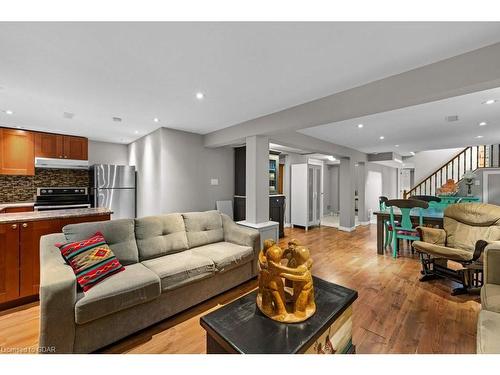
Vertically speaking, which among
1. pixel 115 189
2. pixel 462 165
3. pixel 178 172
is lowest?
pixel 115 189

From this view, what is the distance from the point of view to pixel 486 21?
1339 mm

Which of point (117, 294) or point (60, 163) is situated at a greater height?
point (60, 163)

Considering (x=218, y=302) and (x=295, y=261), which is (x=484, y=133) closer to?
(x=295, y=261)

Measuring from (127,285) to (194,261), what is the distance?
0.65 meters

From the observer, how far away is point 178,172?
3.99 m

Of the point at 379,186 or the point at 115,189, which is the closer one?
the point at 115,189

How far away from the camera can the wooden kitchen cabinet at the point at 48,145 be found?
13.3 feet

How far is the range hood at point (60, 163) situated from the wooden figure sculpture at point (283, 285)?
4.89 m

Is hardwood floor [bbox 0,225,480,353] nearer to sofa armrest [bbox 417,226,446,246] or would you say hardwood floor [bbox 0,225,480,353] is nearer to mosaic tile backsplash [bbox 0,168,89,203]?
sofa armrest [bbox 417,226,446,246]

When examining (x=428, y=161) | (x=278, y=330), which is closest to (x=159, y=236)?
(x=278, y=330)

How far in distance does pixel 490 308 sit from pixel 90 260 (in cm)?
300

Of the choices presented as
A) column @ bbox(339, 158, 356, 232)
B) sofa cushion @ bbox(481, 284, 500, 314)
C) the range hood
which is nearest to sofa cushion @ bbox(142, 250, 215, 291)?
sofa cushion @ bbox(481, 284, 500, 314)

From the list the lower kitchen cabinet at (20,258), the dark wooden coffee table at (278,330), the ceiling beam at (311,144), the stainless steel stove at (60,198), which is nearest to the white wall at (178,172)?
the stainless steel stove at (60,198)

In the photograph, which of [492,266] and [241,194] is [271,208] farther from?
[492,266]
